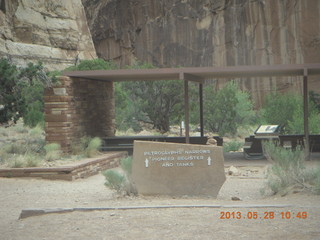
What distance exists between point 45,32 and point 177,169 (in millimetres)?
38494

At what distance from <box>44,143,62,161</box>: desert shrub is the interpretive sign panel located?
5.24 metres

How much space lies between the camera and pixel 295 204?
7633 millimetres

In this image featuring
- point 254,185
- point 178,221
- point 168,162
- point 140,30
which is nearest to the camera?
point 178,221

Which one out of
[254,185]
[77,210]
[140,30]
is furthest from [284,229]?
[140,30]

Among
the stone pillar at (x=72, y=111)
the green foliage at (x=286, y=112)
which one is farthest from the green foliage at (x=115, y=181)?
the green foliage at (x=286, y=112)

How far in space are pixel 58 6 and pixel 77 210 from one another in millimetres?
42114

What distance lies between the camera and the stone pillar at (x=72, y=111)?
15398mm

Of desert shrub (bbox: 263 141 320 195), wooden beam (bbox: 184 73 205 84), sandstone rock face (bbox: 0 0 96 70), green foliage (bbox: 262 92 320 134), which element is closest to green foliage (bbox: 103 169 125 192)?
desert shrub (bbox: 263 141 320 195)

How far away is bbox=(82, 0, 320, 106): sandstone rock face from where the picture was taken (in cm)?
4278

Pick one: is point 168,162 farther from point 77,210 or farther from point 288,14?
point 288,14

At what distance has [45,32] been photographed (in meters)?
45.4

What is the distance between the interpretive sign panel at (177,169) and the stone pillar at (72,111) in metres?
6.73

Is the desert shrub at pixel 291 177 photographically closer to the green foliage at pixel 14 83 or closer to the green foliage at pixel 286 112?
the green foliage at pixel 14 83

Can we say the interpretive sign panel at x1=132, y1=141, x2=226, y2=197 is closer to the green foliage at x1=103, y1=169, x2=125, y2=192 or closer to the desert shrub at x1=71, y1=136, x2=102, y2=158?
the green foliage at x1=103, y1=169, x2=125, y2=192
